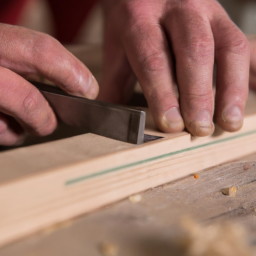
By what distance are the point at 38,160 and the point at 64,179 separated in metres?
0.07

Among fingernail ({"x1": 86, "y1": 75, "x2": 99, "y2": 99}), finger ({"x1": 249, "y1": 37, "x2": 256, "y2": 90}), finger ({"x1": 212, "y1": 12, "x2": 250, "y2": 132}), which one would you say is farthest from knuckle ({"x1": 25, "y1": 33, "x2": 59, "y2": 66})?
finger ({"x1": 249, "y1": 37, "x2": 256, "y2": 90})

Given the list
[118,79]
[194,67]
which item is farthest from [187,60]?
[118,79]

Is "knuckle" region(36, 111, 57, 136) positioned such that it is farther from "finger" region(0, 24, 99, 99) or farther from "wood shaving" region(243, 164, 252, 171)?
"wood shaving" region(243, 164, 252, 171)

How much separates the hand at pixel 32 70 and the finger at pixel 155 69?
0.50 feet

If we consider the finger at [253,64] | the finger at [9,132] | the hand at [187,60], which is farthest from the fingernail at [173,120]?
the finger at [253,64]

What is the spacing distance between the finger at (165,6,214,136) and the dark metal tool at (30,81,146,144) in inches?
5.8

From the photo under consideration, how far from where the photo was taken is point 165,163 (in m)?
0.77

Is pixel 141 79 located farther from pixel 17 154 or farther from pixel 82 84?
pixel 17 154

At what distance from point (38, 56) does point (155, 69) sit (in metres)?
0.31

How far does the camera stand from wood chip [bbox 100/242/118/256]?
0.53 m

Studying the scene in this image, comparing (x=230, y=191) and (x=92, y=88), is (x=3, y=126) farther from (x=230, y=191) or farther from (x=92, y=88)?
(x=230, y=191)

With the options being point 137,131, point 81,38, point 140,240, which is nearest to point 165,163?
point 137,131

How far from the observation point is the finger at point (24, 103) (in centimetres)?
81

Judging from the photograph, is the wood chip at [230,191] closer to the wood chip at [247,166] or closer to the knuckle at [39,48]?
the wood chip at [247,166]
